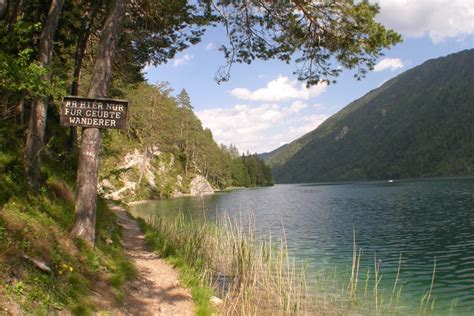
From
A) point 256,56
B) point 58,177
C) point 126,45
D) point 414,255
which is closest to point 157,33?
point 126,45

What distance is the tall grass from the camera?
927 centimetres

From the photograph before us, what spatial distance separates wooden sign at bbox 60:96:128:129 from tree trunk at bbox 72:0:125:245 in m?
0.29

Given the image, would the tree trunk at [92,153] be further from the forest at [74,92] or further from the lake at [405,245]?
the lake at [405,245]

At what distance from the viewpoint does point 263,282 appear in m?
10.3

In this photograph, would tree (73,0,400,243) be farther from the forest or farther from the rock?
the rock

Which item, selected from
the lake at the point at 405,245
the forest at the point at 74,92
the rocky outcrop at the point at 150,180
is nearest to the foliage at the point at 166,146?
the rocky outcrop at the point at 150,180

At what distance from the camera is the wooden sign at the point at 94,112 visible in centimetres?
809

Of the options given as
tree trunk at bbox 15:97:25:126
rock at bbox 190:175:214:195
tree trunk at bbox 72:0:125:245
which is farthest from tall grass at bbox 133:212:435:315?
rock at bbox 190:175:214:195

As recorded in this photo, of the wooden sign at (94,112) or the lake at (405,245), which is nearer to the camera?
the wooden sign at (94,112)

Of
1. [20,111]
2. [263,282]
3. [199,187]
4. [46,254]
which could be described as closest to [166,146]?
[199,187]

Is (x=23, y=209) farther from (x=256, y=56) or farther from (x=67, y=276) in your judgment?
(x=256, y=56)

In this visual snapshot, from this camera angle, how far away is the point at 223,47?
470 inches

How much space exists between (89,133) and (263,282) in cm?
609

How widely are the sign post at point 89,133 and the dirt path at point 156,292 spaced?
66.2 inches
